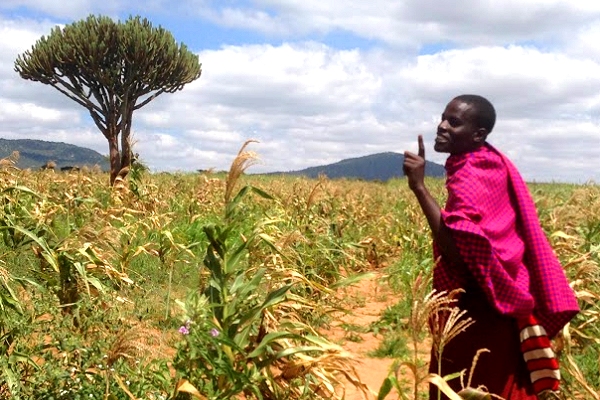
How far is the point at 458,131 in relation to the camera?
268 centimetres

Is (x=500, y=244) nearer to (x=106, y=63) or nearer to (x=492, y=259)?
(x=492, y=259)

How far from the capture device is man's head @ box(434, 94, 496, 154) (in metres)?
2.68

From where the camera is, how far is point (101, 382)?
269 centimetres

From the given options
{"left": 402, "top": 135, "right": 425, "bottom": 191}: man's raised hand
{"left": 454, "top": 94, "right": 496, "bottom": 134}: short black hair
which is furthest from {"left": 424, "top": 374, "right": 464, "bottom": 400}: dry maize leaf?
{"left": 454, "top": 94, "right": 496, "bottom": 134}: short black hair

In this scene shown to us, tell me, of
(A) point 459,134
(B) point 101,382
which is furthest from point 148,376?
(A) point 459,134

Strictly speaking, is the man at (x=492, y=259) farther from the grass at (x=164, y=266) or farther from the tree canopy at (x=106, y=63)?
the tree canopy at (x=106, y=63)

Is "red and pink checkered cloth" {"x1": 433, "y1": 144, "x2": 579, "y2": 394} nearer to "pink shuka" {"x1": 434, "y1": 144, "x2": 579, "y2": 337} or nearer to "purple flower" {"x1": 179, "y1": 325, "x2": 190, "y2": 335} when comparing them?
"pink shuka" {"x1": 434, "y1": 144, "x2": 579, "y2": 337}

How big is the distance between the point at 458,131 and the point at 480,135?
3.8 inches

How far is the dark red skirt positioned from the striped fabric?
1.7 inches

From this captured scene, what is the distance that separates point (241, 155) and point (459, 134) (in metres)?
0.88

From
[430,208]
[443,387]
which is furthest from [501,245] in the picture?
[443,387]

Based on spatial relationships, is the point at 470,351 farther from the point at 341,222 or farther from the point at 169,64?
the point at 169,64

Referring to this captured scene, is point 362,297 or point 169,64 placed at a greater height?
point 169,64

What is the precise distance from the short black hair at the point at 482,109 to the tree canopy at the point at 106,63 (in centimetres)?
2098
